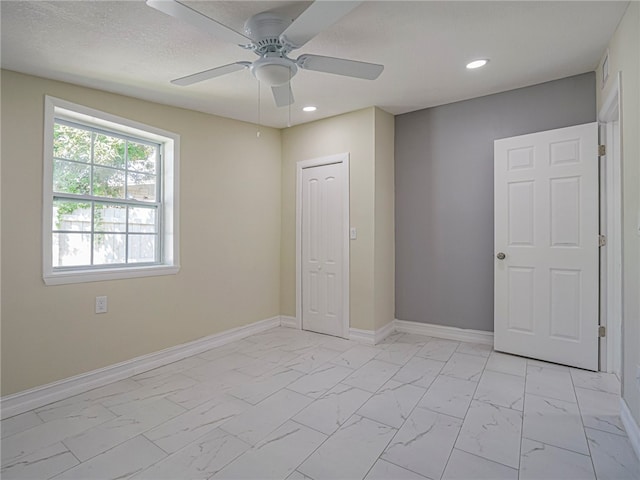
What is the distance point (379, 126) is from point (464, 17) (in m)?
1.64

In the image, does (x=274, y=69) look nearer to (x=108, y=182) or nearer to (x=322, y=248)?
(x=108, y=182)

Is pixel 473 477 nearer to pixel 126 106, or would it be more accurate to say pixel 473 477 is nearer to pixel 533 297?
pixel 533 297

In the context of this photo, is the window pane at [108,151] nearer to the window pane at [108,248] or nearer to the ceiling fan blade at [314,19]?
the window pane at [108,248]

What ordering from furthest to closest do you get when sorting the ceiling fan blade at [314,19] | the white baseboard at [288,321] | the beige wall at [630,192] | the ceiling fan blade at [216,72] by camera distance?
the white baseboard at [288,321]
the ceiling fan blade at [216,72]
the beige wall at [630,192]
the ceiling fan blade at [314,19]

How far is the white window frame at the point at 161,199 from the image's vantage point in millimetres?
2490

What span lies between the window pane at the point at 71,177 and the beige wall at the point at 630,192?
3.83 metres

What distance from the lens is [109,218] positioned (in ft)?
9.72

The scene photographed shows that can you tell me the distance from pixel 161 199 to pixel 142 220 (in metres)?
0.28

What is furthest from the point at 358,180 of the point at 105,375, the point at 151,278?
the point at 105,375

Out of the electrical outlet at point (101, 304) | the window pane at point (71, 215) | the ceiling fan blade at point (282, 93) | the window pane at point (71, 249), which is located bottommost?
the electrical outlet at point (101, 304)

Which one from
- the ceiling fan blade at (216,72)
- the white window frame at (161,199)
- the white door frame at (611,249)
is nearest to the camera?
the ceiling fan blade at (216,72)

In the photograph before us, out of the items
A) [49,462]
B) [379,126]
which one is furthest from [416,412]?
[379,126]

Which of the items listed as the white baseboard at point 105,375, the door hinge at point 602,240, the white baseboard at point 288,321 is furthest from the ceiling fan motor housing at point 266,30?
the white baseboard at point 288,321

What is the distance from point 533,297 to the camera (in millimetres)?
3016
